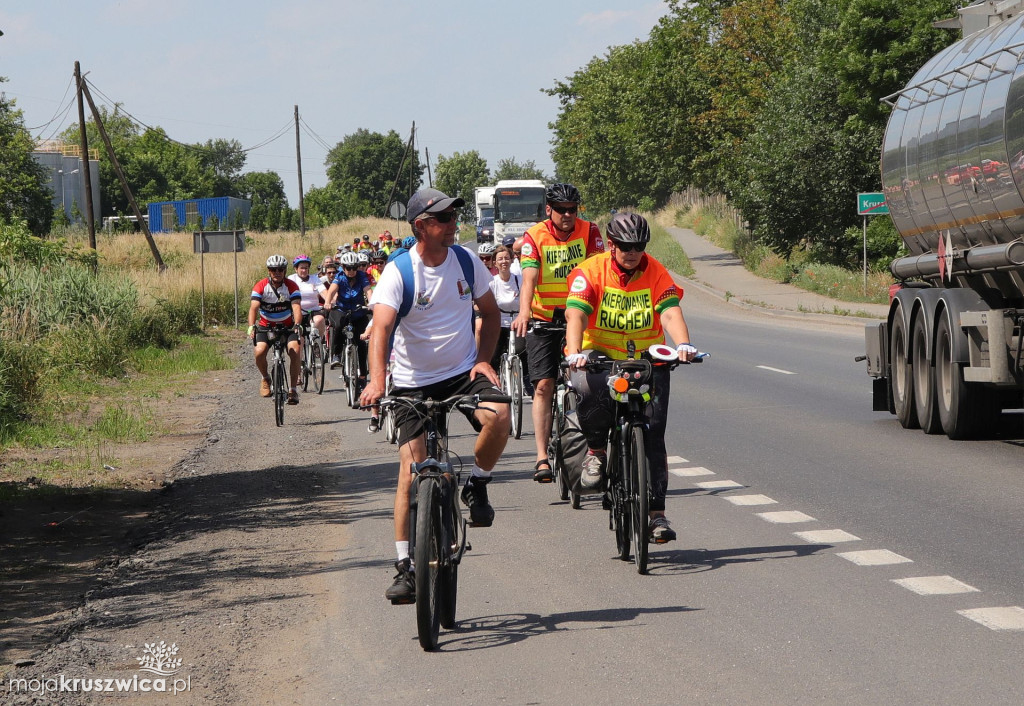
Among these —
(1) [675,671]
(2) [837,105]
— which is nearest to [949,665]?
(1) [675,671]

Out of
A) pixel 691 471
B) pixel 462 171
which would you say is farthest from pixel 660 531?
pixel 462 171

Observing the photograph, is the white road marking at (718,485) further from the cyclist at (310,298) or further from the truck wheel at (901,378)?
the cyclist at (310,298)

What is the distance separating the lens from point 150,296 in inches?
1228

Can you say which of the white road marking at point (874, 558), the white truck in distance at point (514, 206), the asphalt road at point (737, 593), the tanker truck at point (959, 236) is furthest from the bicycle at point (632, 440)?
the white truck in distance at point (514, 206)

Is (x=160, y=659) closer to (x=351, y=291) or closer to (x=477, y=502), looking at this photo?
(x=477, y=502)

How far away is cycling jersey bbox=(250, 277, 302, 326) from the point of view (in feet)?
57.5

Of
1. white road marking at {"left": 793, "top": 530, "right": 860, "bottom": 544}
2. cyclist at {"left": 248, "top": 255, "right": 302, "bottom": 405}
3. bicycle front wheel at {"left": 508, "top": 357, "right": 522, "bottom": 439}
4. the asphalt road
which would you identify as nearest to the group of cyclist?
the asphalt road

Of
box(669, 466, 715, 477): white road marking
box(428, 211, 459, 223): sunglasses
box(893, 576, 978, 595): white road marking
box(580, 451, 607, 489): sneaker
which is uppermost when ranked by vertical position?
box(428, 211, 459, 223): sunglasses

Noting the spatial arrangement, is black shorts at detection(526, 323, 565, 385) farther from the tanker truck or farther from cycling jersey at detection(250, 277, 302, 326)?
cycling jersey at detection(250, 277, 302, 326)

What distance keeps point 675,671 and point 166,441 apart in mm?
11461

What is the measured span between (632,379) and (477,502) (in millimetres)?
1248

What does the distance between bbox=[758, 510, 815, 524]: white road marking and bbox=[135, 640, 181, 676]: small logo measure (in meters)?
4.21

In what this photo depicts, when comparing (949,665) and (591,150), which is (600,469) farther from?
(591,150)

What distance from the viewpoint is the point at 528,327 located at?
10438 millimetres
